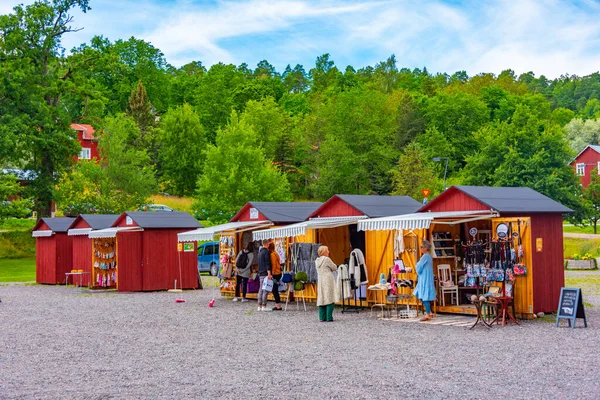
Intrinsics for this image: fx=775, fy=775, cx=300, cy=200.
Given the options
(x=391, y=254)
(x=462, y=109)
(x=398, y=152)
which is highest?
(x=462, y=109)

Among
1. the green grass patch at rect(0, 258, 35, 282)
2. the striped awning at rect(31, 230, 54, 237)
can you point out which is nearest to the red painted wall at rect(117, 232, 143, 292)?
the striped awning at rect(31, 230, 54, 237)

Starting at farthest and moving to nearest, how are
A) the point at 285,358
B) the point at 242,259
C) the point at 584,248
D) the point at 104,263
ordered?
the point at 584,248 → the point at 104,263 → the point at 242,259 → the point at 285,358

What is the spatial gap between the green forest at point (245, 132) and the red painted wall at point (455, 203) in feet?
88.2

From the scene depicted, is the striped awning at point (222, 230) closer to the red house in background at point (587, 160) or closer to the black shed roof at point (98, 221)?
the black shed roof at point (98, 221)

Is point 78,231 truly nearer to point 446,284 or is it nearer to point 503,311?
point 446,284

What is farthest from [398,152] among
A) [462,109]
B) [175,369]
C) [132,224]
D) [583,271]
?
[175,369]

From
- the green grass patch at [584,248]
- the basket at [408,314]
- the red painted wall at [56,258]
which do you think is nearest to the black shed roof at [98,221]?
the red painted wall at [56,258]

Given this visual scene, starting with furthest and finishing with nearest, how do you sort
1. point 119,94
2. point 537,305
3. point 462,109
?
1. point 119,94
2. point 462,109
3. point 537,305

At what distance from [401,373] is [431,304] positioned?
24.3 feet

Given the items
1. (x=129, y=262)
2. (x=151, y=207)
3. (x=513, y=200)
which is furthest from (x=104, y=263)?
(x=151, y=207)

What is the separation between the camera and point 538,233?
1530cm

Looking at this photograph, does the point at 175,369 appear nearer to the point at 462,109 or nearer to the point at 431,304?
the point at 431,304

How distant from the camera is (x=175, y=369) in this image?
10.2 m

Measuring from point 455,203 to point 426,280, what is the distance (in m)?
2.22
